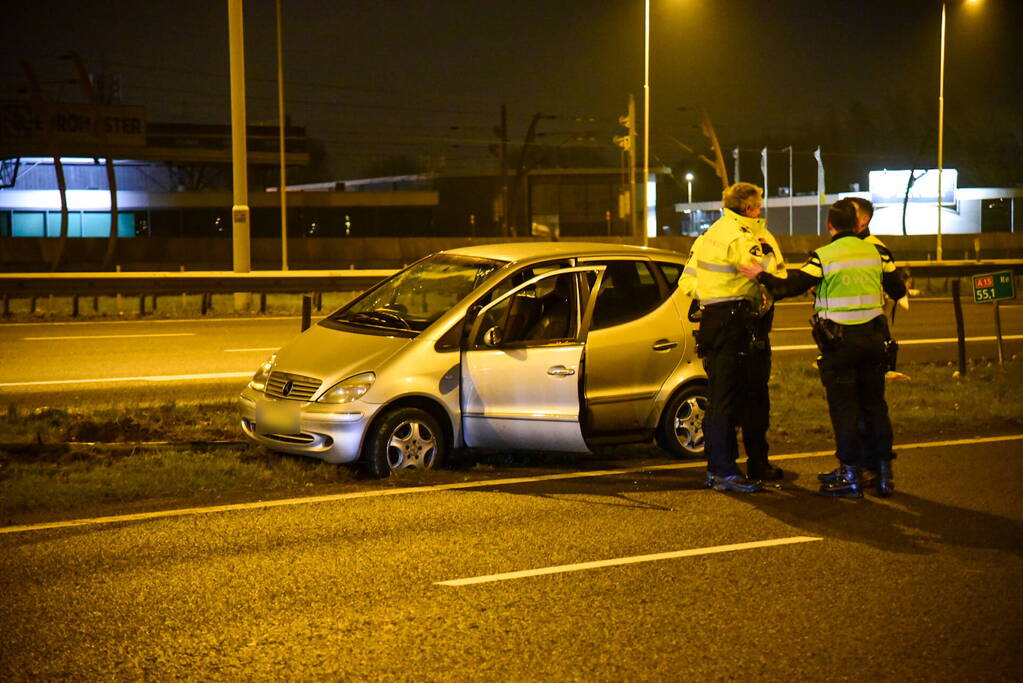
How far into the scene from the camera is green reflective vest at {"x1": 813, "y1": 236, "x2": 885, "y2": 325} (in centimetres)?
792

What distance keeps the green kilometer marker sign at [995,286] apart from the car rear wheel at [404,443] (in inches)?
302

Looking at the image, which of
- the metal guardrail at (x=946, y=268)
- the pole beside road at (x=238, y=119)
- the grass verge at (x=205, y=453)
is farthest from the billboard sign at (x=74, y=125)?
the grass verge at (x=205, y=453)

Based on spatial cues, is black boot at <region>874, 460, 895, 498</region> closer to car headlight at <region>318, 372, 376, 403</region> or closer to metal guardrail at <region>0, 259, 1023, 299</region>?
car headlight at <region>318, 372, 376, 403</region>

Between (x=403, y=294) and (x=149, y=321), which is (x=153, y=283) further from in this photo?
(x=403, y=294)

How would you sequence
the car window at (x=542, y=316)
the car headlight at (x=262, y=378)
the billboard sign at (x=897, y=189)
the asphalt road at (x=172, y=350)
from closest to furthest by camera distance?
the car headlight at (x=262, y=378) → the car window at (x=542, y=316) → the asphalt road at (x=172, y=350) → the billboard sign at (x=897, y=189)

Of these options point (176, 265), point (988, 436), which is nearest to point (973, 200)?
point (176, 265)

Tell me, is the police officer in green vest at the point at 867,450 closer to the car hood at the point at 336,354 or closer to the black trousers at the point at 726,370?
the black trousers at the point at 726,370

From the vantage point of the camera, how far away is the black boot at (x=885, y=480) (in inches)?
314

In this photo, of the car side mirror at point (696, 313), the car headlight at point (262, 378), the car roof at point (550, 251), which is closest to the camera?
the car side mirror at point (696, 313)

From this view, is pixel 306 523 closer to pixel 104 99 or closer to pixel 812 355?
pixel 812 355

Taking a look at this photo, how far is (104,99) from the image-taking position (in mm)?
74312

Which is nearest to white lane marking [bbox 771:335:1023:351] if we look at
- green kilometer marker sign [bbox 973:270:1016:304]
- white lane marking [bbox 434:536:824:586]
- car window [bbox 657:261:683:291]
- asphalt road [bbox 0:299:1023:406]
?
asphalt road [bbox 0:299:1023:406]

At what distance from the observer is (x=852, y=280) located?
7.92 meters

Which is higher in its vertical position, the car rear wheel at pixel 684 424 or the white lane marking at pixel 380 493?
the car rear wheel at pixel 684 424
